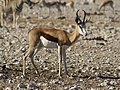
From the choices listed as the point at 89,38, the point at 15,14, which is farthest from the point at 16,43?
the point at 15,14

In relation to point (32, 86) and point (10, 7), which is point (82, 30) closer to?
point (32, 86)

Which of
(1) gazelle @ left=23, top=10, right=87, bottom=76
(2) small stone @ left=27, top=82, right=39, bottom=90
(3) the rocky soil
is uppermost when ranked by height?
(1) gazelle @ left=23, top=10, right=87, bottom=76

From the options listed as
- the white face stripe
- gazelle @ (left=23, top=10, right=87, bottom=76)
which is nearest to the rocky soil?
gazelle @ (left=23, top=10, right=87, bottom=76)

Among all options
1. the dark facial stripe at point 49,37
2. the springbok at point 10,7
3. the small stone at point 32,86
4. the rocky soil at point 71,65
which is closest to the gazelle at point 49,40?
the dark facial stripe at point 49,37

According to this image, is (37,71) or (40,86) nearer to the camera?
(40,86)

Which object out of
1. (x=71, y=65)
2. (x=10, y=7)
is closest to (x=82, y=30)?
(x=71, y=65)

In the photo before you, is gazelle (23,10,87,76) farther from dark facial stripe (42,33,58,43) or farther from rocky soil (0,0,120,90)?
rocky soil (0,0,120,90)

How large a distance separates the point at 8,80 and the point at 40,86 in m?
0.86

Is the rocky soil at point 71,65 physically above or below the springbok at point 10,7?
below

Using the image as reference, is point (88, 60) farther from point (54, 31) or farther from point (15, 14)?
point (15, 14)

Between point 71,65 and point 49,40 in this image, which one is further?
point 71,65

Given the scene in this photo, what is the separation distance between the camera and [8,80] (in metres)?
10.9

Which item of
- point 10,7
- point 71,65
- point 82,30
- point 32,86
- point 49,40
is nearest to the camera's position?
point 32,86

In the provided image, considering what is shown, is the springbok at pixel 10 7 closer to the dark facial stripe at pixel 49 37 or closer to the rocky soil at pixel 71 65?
the rocky soil at pixel 71 65
